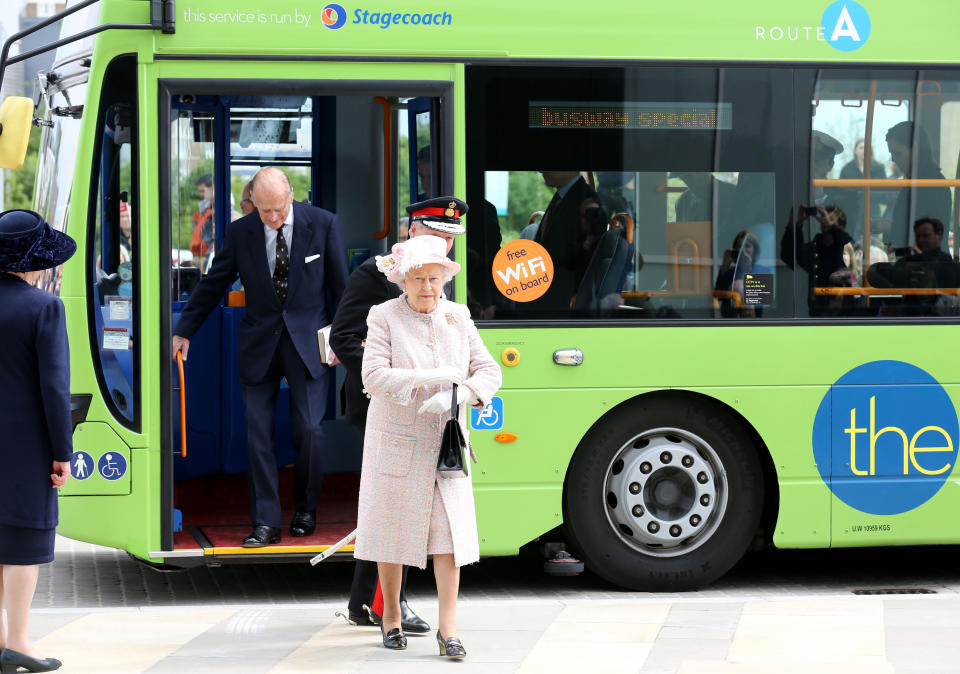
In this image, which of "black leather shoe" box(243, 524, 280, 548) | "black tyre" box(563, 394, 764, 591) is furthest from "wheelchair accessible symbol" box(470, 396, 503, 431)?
"black leather shoe" box(243, 524, 280, 548)

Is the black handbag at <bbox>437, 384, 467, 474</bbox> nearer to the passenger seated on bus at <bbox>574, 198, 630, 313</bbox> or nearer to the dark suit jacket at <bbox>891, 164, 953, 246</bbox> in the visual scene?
the passenger seated on bus at <bbox>574, 198, 630, 313</bbox>

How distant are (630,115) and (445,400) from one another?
7.54 ft

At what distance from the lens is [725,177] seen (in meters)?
7.35

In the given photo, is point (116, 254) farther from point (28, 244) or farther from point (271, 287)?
point (28, 244)

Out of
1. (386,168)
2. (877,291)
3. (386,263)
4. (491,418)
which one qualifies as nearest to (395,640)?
(491,418)

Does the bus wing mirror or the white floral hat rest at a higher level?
the bus wing mirror

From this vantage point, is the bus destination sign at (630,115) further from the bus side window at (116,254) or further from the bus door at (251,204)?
the bus side window at (116,254)

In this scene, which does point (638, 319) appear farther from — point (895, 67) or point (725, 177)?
point (895, 67)

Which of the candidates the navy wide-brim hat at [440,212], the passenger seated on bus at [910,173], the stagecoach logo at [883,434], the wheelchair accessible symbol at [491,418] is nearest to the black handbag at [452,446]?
the navy wide-brim hat at [440,212]

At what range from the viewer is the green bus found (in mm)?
6980

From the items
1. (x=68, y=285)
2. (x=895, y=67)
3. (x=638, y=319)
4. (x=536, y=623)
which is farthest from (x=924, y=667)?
(x=68, y=285)

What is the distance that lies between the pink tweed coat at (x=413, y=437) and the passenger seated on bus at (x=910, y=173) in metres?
2.75

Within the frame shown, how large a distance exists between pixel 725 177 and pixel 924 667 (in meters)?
2.66

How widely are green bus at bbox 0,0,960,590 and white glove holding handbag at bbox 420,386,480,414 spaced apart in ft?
4.71
